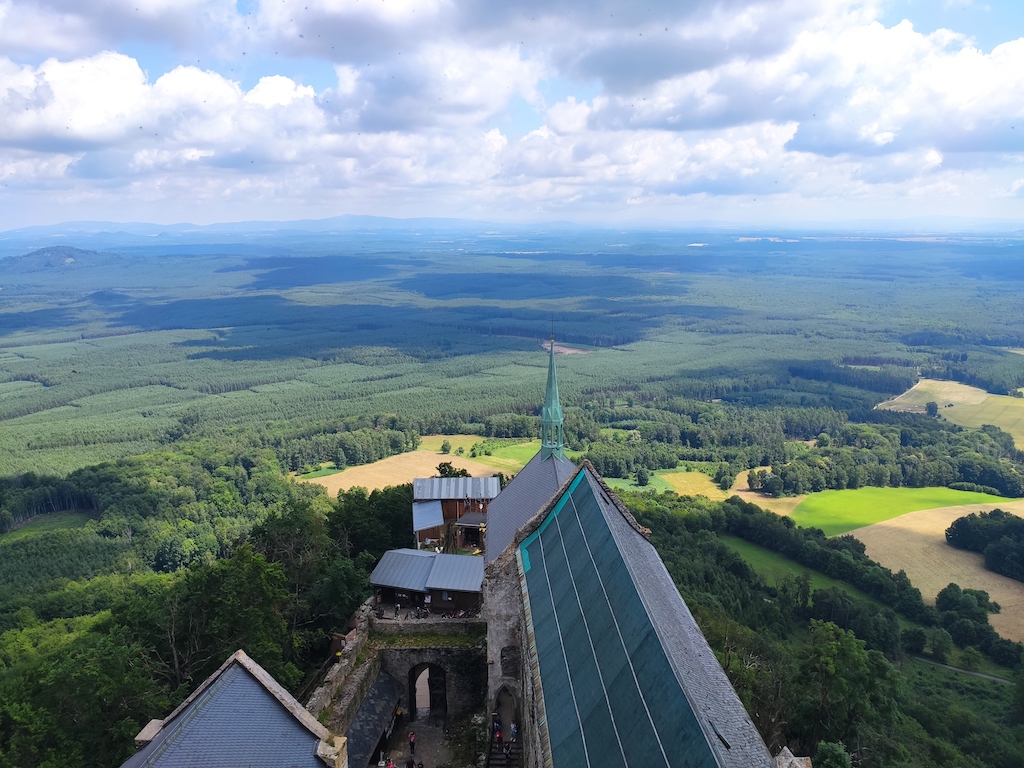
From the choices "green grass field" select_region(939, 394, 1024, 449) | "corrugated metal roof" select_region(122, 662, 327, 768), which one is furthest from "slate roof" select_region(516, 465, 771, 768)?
"green grass field" select_region(939, 394, 1024, 449)

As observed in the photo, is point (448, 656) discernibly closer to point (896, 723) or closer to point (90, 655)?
point (90, 655)

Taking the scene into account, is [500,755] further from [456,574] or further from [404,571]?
[404,571]

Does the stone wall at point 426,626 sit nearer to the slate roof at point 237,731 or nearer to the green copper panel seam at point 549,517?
the green copper panel seam at point 549,517

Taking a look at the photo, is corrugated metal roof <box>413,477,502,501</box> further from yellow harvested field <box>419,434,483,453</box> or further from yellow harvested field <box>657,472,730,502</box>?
yellow harvested field <box>419,434,483,453</box>

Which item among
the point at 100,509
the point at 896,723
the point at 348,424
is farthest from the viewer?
the point at 348,424

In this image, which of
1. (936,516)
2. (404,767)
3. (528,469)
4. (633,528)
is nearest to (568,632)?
(633,528)

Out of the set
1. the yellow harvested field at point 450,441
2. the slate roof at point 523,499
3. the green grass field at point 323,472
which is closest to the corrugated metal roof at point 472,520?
the slate roof at point 523,499

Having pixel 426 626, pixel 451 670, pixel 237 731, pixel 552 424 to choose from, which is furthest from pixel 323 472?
pixel 237 731
